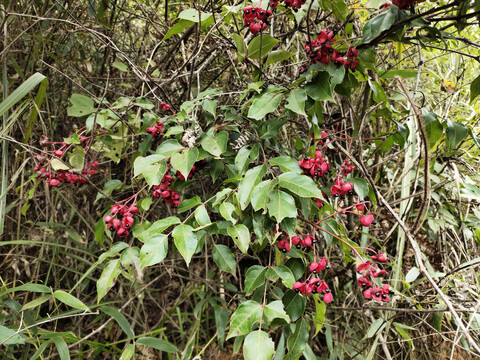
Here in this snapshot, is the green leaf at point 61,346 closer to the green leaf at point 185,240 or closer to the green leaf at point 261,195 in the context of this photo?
the green leaf at point 185,240

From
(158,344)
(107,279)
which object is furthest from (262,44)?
(158,344)

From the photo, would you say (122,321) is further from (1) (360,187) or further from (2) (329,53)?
(2) (329,53)

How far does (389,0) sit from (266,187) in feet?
1.84

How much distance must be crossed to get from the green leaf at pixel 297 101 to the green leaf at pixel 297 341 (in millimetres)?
538

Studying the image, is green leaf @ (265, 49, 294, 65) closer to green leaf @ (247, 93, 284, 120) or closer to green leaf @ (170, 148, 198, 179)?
green leaf @ (247, 93, 284, 120)

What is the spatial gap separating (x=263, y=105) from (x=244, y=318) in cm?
52

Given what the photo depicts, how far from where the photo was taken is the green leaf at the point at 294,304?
2.82 ft

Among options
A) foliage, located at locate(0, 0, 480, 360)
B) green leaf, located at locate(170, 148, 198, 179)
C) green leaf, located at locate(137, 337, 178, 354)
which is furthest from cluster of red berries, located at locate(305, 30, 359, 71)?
green leaf, located at locate(137, 337, 178, 354)

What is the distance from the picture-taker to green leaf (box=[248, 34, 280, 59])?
947 mm

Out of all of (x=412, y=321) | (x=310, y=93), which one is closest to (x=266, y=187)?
(x=310, y=93)

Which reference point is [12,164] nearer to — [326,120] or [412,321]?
[326,120]

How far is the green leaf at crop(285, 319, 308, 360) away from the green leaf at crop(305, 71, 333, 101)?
57cm

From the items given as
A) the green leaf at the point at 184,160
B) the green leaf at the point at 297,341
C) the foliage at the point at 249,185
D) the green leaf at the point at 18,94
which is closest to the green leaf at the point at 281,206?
the foliage at the point at 249,185

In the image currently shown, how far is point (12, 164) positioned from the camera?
4.88 ft
